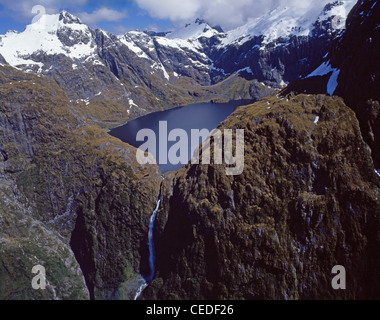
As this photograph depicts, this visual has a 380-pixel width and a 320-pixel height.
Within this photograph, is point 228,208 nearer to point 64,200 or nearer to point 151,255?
point 151,255

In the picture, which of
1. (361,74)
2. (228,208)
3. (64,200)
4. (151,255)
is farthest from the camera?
(64,200)

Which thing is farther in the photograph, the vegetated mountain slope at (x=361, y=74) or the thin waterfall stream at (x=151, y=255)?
the thin waterfall stream at (x=151, y=255)

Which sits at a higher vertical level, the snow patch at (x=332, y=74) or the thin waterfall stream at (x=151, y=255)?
the snow patch at (x=332, y=74)

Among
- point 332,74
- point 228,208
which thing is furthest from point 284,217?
point 332,74

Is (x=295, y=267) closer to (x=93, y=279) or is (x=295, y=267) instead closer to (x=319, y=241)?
(x=319, y=241)

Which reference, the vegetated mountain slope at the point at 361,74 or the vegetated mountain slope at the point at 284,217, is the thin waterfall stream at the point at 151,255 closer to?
the vegetated mountain slope at the point at 284,217

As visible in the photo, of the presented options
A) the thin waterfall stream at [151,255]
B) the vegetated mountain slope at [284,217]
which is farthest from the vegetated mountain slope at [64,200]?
the vegetated mountain slope at [284,217]
